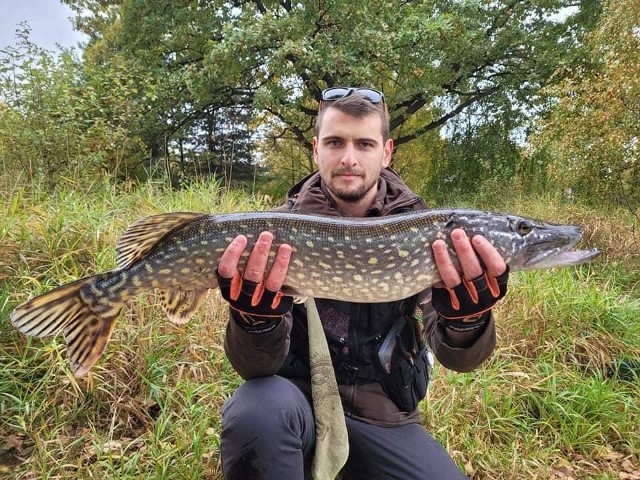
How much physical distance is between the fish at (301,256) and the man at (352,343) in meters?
0.06

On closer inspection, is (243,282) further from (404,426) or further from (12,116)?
(12,116)

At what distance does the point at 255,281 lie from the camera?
1422mm

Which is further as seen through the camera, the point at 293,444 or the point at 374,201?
the point at 374,201

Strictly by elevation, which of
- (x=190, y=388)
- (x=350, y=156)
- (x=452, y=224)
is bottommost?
(x=190, y=388)

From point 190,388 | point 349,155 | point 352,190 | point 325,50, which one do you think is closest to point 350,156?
point 349,155

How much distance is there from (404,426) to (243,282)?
790 mm

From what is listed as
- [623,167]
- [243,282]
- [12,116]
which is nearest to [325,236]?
[243,282]

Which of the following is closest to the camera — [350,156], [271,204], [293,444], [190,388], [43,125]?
[293,444]

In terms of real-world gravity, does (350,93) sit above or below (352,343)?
above

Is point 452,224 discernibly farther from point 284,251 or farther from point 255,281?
point 255,281

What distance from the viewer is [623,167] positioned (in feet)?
17.6

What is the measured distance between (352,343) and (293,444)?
16.6 inches

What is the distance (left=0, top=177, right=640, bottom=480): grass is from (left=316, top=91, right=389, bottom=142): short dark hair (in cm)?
145

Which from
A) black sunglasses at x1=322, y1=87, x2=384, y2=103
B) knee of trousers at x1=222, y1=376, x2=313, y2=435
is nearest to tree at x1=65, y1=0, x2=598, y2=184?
black sunglasses at x1=322, y1=87, x2=384, y2=103
